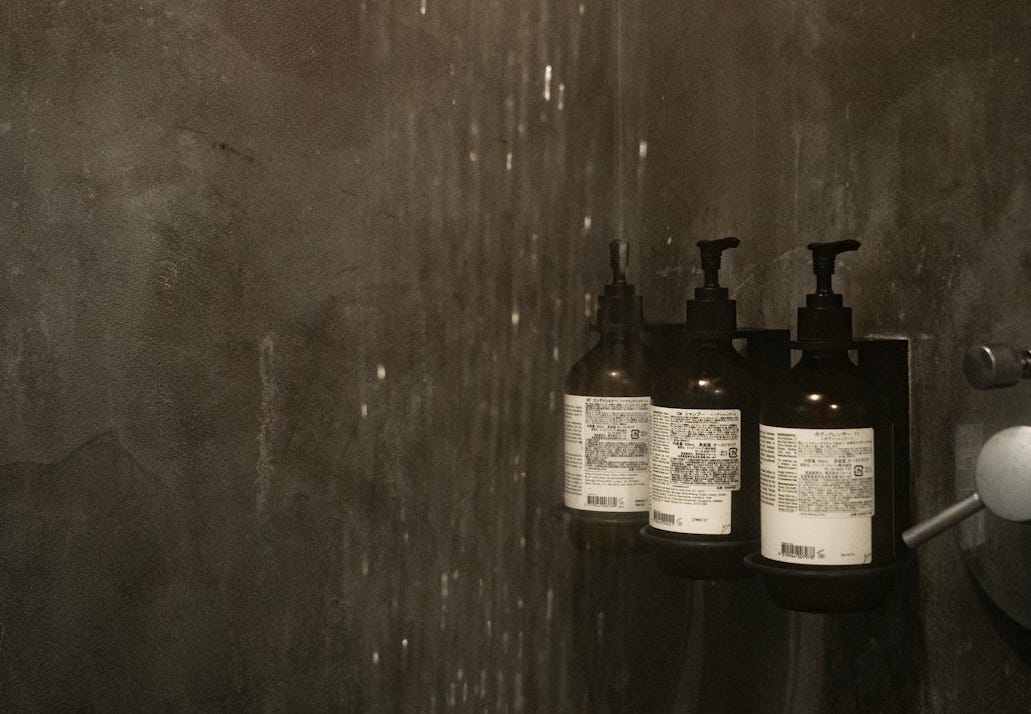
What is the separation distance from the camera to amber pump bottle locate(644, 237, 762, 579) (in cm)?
69

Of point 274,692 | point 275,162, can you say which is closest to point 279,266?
point 275,162

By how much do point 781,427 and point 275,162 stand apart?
0.48m

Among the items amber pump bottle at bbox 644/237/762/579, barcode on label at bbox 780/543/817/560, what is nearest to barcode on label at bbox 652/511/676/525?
amber pump bottle at bbox 644/237/762/579

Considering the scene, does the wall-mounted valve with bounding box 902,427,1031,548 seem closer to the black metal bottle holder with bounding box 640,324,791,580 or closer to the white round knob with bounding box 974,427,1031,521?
the white round knob with bounding box 974,427,1031,521

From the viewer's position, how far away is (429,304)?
90 cm

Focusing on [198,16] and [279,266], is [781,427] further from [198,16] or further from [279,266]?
[198,16]

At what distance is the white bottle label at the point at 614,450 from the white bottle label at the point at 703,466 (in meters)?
0.11

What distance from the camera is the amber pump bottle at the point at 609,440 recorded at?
0.81 metres

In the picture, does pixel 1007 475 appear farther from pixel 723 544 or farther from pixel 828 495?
pixel 723 544

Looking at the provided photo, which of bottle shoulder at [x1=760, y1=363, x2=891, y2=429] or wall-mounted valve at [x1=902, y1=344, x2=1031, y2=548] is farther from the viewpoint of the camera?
bottle shoulder at [x1=760, y1=363, x2=891, y2=429]

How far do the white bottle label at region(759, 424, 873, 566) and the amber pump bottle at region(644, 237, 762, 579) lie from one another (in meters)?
0.08

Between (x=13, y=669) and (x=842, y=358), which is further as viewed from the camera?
(x=13, y=669)

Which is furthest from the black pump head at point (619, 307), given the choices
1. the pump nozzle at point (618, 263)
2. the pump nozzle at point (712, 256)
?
the pump nozzle at point (712, 256)

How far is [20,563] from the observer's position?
0.75 meters
